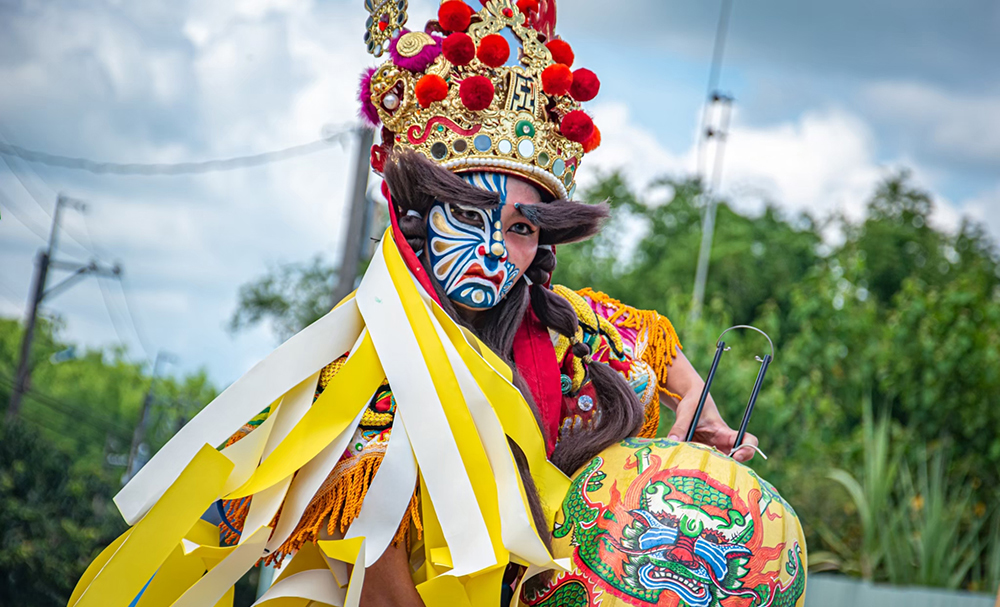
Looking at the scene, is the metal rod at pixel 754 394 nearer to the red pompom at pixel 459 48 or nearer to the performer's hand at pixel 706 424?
the performer's hand at pixel 706 424

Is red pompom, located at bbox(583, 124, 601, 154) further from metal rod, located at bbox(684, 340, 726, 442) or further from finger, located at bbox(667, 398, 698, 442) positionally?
finger, located at bbox(667, 398, 698, 442)

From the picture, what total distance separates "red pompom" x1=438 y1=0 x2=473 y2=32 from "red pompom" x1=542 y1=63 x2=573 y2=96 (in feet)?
0.74

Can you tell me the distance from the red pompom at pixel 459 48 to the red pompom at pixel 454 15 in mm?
62

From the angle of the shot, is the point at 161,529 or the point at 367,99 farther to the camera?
the point at 367,99

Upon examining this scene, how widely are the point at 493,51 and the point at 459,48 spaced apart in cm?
8

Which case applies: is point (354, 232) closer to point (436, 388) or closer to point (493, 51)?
point (493, 51)

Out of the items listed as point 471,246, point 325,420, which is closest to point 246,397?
point 325,420

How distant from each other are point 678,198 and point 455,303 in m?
23.7

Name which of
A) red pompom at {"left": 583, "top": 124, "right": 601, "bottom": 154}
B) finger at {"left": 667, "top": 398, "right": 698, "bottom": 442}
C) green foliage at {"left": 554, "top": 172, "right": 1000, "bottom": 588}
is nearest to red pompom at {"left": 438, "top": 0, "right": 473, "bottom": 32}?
red pompom at {"left": 583, "top": 124, "right": 601, "bottom": 154}

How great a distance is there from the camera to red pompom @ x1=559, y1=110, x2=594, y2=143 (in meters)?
2.27

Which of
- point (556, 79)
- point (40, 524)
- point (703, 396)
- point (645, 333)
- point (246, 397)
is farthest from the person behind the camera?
point (40, 524)

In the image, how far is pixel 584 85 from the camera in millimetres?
2305

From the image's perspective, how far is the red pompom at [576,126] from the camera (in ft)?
7.43

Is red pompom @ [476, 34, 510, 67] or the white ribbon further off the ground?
red pompom @ [476, 34, 510, 67]
